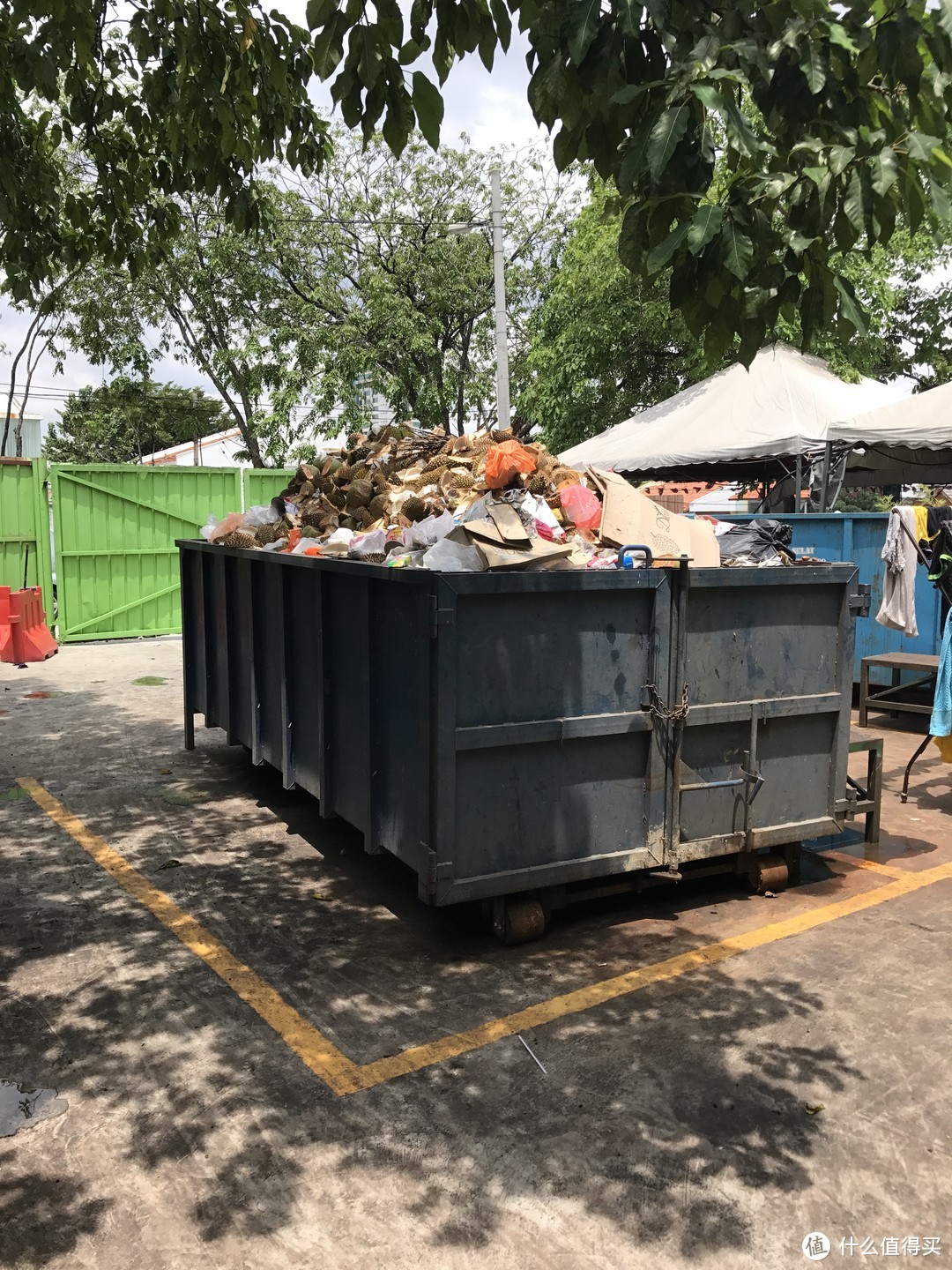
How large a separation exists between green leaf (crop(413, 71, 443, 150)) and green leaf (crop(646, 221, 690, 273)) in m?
0.89

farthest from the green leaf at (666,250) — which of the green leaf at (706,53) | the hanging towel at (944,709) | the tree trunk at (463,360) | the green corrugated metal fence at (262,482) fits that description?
the tree trunk at (463,360)

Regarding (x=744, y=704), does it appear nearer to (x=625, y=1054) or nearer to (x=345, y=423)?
(x=625, y=1054)

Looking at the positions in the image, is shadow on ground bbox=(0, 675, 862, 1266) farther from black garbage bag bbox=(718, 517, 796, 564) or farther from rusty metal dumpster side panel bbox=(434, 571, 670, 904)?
black garbage bag bbox=(718, 517, 796, 564)

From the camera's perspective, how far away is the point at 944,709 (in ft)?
20.0

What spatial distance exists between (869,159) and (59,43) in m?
5.22

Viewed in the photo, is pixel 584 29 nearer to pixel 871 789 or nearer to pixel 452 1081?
pixel 452 1081

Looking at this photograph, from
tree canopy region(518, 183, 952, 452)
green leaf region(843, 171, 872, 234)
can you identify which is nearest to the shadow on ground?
green leaf region(843, 171, 872, 234)

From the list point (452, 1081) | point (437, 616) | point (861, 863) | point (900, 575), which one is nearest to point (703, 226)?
point (437, 616)

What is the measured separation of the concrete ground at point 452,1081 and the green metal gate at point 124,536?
968 cm

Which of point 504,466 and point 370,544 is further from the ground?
point 504,466

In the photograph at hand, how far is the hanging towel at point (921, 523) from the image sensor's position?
8.24 metres

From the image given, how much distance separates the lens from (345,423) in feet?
69.2

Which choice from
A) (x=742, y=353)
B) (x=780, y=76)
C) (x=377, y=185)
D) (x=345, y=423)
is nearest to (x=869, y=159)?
(x=780, y=76)

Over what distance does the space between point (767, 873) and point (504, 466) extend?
248cm
